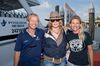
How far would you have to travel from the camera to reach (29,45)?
4777mm

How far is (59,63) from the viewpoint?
195 inches

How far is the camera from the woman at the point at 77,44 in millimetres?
5059

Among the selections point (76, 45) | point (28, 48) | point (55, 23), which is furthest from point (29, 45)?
point (76, 45)

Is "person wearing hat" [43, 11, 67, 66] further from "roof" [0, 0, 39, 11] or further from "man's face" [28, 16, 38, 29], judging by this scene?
"roof" [0, 0, 39, 11]

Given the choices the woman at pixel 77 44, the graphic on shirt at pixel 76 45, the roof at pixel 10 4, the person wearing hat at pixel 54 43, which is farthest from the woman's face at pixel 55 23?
the roof at pixel 10 4

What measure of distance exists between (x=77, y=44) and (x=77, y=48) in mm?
67

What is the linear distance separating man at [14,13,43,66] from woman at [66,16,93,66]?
0.54 metres

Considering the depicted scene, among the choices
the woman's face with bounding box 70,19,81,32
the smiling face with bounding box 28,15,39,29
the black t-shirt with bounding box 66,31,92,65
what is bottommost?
the black t-shirt with bounding box 66,31,92,65

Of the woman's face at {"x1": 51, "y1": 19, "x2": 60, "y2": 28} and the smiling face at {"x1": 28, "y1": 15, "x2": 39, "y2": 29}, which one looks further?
the woman's face at {"x1": 51, "y1": 19, "x2": 60, "y2": 28}

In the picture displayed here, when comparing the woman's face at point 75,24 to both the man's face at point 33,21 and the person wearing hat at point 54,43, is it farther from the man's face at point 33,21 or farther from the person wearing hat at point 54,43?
the man's face at point 33,21

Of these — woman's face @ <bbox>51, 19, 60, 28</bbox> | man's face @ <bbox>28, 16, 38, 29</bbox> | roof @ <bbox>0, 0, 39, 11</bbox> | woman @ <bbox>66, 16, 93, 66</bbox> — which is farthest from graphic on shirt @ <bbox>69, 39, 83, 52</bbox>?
roof @ <bbox>0, 0, 39, 11</bbox>

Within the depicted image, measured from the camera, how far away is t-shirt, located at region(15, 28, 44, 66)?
478 centimetres

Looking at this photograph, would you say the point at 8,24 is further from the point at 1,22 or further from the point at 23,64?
the point at 23,64

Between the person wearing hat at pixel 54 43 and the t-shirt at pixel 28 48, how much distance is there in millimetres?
132
